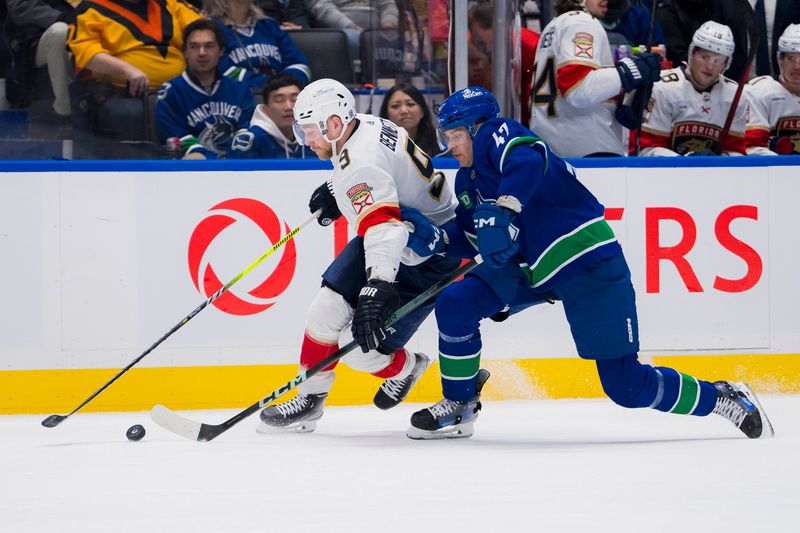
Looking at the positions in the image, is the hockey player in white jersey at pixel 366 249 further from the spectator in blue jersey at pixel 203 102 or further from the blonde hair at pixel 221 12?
the blonde hair at pixel 221 12

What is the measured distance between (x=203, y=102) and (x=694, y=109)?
201 centimetres

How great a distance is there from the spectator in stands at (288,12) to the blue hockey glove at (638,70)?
4.25 ft

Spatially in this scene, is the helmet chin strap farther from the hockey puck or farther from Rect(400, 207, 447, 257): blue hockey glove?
the hockey puck

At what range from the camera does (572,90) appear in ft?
15.3

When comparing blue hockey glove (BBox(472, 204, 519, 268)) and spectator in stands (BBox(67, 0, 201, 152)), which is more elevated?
spectator in stands (BBox(67, 0, 201, 152))

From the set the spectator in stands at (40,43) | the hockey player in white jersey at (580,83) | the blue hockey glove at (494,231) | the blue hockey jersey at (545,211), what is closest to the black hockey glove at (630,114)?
the hockey player in white jersey at (580,83)

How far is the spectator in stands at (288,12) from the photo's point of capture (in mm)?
4953

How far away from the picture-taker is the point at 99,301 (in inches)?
172

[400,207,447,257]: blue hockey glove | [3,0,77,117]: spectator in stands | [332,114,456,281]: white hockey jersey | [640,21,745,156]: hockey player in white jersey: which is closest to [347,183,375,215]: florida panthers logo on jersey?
[332,114,456,281]: white hockey jersey

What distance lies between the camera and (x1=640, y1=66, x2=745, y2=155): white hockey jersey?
195 inches

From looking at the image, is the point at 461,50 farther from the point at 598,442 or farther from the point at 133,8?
the point at 598,442

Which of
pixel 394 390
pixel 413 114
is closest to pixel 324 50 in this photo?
pixel 413 114

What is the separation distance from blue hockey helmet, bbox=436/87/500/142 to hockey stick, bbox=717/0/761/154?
185 centimetres

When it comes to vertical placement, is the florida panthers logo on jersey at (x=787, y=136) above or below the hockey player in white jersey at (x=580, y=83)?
below
